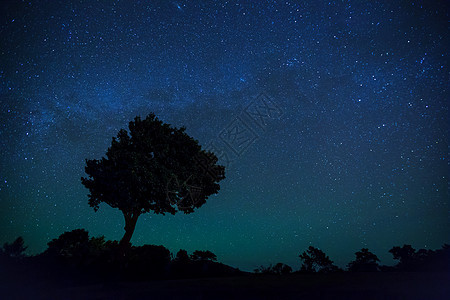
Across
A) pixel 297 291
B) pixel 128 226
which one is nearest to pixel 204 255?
pixel 128 226

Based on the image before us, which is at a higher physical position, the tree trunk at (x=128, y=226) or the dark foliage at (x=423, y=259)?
the tree trunk at (x=128, y=226)

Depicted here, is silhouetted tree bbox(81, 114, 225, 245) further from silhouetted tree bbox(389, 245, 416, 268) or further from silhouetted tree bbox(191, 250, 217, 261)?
silhouetted tree bbox(389, 245, 416, 268)

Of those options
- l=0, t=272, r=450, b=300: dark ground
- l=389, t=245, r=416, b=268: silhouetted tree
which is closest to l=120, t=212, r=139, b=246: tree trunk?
l=0, t=272, r=450, b=300: dark ground

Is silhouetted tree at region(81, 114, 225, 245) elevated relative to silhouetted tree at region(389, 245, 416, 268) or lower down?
elevated

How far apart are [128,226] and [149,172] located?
5.00 m

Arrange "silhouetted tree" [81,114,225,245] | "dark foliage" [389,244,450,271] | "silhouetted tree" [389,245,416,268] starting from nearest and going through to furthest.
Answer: "dark foliage" [389,244,450,271], "silhouetted tree" [81,114,225,245], "silhouetted tree" [389,245,416,268]

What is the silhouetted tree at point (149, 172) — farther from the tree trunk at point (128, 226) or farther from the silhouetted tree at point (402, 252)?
the silhouetted tree at point (402, 252)

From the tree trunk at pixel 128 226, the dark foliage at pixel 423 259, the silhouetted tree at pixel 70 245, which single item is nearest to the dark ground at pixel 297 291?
the dark foliage at pixel 423 259

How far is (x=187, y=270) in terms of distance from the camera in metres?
15.8

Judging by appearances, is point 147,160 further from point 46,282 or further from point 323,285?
point 323,285

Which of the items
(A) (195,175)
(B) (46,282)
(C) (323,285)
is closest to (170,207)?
(A) (195,175)

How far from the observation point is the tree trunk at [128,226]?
54.0ft

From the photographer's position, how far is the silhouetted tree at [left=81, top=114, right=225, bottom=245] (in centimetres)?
1556

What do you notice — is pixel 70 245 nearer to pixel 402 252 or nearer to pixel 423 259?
pixel 423 259
